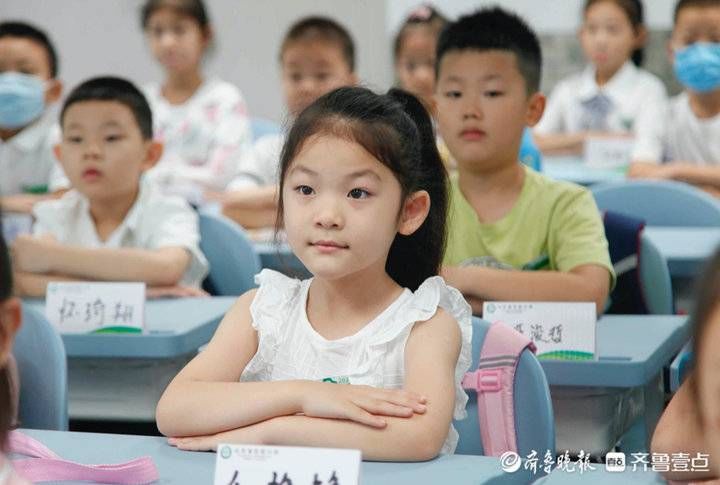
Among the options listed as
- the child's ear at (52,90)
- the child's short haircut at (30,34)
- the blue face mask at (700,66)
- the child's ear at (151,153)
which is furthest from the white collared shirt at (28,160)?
the blue face mask at (700,66)

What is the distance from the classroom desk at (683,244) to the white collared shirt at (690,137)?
1.29 m

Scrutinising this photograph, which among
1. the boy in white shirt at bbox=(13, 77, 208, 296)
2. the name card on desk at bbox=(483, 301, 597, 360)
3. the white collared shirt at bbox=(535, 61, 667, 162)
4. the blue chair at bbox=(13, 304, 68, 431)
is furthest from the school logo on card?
the white collared shirt at bbox=(535, 61, 667, 162)

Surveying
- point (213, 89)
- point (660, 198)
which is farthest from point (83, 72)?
point (660, 198)

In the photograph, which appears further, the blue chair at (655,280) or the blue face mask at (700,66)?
the blue face mask at (700,66)

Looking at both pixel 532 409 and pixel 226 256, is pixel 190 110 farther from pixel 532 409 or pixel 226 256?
pixel 532 409

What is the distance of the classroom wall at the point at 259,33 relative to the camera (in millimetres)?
5418

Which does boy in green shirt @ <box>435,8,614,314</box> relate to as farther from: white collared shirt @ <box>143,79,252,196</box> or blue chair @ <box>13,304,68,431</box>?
white collared shirt @ <box>143,79,252,196</box>

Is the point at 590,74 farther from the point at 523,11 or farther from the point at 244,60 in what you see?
the point at 244,60

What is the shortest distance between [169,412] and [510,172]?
3.75 feet

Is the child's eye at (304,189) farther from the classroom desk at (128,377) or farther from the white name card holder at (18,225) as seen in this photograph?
the white name card holder at (18,225)

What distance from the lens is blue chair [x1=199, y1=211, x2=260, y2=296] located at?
9.42 ft

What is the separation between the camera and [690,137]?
4414 millimetres

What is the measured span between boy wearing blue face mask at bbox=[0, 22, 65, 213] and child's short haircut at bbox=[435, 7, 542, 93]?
4.95 feet

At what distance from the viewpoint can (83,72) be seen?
595 cm
